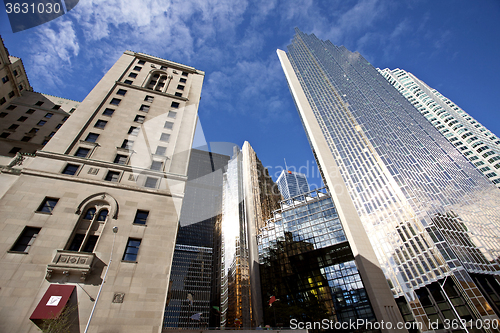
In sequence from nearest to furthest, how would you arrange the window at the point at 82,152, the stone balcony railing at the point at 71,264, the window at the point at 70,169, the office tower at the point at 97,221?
the office tower at the point at 97,221 < the stone balcony railing at the point at 71,264 < the window at the point at 70,169 < the window at the point at 82,152

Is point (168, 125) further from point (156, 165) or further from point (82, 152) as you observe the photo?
point (82, 152)

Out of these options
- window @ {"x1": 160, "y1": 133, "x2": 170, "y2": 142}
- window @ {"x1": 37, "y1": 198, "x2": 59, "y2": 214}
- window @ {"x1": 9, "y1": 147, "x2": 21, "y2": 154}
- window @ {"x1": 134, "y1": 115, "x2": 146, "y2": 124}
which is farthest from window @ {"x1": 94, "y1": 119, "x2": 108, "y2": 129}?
window @ {"x1": 9, "y1": 147, "x2": 21, "y2": 154}

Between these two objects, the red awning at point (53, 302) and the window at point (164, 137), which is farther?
the window at point (164, 137)

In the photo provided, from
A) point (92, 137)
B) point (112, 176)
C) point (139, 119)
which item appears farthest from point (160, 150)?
point (92, 137)

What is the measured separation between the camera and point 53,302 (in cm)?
1719

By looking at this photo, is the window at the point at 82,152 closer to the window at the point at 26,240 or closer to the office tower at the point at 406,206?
the window at the point at 26,240

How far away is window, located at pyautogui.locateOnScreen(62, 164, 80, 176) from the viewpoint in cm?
2560

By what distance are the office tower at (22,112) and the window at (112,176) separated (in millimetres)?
28835

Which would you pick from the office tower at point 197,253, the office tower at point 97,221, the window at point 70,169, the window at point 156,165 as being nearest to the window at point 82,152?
the office tower at point 97,221

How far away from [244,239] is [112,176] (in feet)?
186

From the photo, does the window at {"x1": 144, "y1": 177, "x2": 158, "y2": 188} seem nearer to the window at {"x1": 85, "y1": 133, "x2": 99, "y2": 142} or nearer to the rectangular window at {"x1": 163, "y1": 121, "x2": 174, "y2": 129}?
the window at {"x1": 85, "y1": 133, "x2": 99, "y2": 142}

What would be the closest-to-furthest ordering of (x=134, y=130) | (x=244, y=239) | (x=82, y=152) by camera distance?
(x=82, y=152) < (x=134, y=130) < (x=244, y=239)

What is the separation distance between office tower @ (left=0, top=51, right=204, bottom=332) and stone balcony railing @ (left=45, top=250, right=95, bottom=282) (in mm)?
78

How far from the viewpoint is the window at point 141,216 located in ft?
79.7
